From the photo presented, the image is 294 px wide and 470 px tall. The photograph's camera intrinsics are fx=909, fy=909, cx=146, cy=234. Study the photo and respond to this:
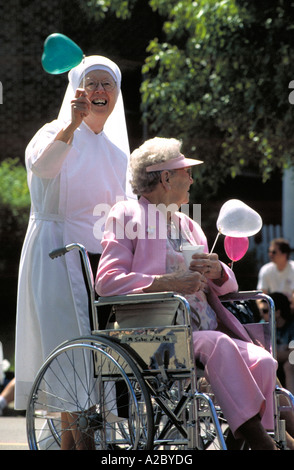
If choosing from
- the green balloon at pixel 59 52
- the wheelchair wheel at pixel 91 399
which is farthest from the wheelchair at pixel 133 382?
the green balloon at pixel 59 52

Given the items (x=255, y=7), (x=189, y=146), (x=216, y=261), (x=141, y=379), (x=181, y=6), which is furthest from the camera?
(x=189, y=146)

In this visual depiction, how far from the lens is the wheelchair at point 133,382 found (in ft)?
11.5

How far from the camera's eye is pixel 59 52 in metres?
3.98

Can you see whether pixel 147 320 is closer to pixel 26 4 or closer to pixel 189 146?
pixel 26 4

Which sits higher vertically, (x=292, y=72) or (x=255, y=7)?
(x=255, y=7)

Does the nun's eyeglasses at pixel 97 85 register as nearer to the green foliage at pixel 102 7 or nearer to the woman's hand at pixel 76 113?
the woman's hand at pixel 76 113

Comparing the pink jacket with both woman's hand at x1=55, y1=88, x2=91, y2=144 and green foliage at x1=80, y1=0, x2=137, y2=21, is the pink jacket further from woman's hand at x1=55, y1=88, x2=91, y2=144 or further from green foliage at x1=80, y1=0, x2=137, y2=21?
green foliage at x1=80, y1=0, x2=137, y2=21

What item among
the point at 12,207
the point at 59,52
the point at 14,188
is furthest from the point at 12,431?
the point at 14,188

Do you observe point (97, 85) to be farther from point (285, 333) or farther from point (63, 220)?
point (285, 333)

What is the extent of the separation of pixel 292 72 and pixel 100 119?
4885 millimetres

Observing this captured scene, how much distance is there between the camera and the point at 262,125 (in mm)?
9688

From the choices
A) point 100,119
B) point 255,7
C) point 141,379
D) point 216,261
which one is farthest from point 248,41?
point 141,379

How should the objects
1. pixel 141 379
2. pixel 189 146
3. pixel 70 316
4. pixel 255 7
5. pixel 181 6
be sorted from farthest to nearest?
pixel 189 146 → pixel 181 6 → pixel 255 7 → pixel 70 316 → pixel 141 379

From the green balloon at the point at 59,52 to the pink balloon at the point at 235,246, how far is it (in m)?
1.09
